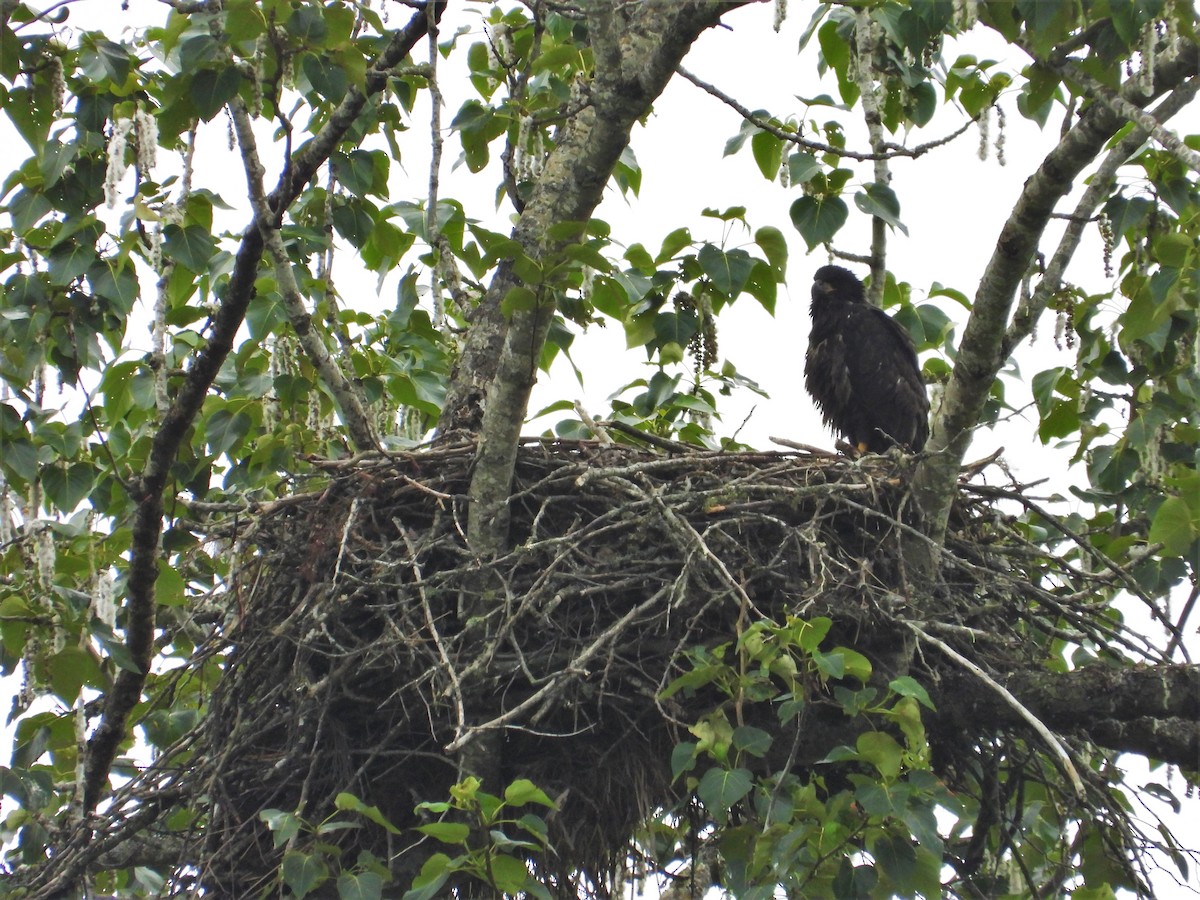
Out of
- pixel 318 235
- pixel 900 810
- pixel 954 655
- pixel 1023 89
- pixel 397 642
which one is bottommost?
pixel 900 810

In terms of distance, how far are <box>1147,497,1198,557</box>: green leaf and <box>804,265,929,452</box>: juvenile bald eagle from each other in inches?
103

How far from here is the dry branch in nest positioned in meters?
3.66

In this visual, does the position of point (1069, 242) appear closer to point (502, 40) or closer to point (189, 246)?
point (502, 40)

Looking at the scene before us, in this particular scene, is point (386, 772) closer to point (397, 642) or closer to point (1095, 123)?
point (397, 642)

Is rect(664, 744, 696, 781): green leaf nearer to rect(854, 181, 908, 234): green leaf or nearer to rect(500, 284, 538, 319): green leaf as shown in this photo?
rect(500, 284, 538, 319): green leaf

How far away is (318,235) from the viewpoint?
4.79m

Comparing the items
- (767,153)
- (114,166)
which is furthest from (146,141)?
(767,153)

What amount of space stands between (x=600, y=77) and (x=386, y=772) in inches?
81.4

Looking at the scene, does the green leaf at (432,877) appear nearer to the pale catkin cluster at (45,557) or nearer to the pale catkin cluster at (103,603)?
the pale catkin cluster at (103,603)

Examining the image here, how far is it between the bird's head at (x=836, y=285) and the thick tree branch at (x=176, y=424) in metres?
3.26

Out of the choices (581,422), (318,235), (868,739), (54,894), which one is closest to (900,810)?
(868,739)

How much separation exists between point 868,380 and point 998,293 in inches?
109

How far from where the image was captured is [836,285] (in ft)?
23.1

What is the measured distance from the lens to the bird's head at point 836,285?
22.9ft
